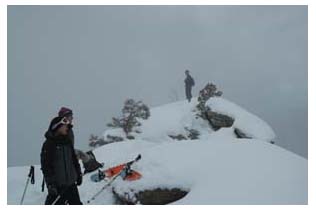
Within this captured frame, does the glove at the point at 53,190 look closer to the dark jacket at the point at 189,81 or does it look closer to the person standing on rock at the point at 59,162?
the person standing on rock at the point at 59,162

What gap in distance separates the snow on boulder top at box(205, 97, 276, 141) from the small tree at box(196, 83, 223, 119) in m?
0.23

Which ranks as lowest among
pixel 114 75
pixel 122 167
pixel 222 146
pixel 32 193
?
pixel 32 193

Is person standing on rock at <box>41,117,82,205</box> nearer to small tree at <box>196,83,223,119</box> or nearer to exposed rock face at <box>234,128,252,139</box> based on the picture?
exposed rock face at <box>234,128,252,139</box>

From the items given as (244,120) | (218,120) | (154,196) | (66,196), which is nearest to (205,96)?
→ (218,120)

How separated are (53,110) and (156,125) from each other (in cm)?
6359

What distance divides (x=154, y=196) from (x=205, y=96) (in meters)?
13.1

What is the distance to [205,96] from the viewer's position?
66.2 ft

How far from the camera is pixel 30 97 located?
3236 inches

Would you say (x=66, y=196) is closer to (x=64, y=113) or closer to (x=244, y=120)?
(x=64, y=113)

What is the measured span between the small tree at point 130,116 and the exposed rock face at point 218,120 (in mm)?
4118

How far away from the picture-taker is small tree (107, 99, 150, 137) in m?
21.2
